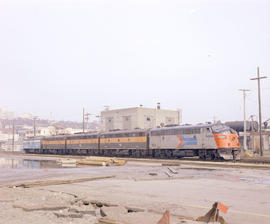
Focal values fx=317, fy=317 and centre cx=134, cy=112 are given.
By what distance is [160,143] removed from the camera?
35.9 metres

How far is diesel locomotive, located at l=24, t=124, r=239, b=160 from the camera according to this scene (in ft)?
96.3

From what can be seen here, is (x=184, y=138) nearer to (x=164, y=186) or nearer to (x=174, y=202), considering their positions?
(x=164, y=186)

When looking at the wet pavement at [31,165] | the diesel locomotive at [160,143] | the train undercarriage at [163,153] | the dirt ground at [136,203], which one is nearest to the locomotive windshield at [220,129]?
the diesel locomotive at [160,143]

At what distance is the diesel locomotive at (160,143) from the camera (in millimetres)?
29359

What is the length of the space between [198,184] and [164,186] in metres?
1.55

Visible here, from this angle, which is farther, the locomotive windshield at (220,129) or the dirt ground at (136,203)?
the locomotive windshield at (220,129)

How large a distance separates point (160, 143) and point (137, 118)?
3980 cm

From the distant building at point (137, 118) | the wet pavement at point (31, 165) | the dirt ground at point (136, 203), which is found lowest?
the wet pavement at point (31, 165)

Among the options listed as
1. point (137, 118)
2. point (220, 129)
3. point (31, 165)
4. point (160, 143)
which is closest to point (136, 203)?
point (31, 165)

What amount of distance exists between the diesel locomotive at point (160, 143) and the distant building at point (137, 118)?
79.5ft

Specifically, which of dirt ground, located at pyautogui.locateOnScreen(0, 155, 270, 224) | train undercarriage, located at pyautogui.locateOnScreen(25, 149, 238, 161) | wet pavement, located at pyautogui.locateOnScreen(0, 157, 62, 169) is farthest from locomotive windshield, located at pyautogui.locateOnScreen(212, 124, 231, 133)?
dirt ground, located at pyautogui.locateOnScreen(0, 155, 270, 224)

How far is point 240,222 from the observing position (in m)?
6.86

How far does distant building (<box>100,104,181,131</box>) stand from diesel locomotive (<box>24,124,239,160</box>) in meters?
24.2

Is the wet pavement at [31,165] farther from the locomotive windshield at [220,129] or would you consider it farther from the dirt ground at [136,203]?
the locomotive windshield at [220,129]
